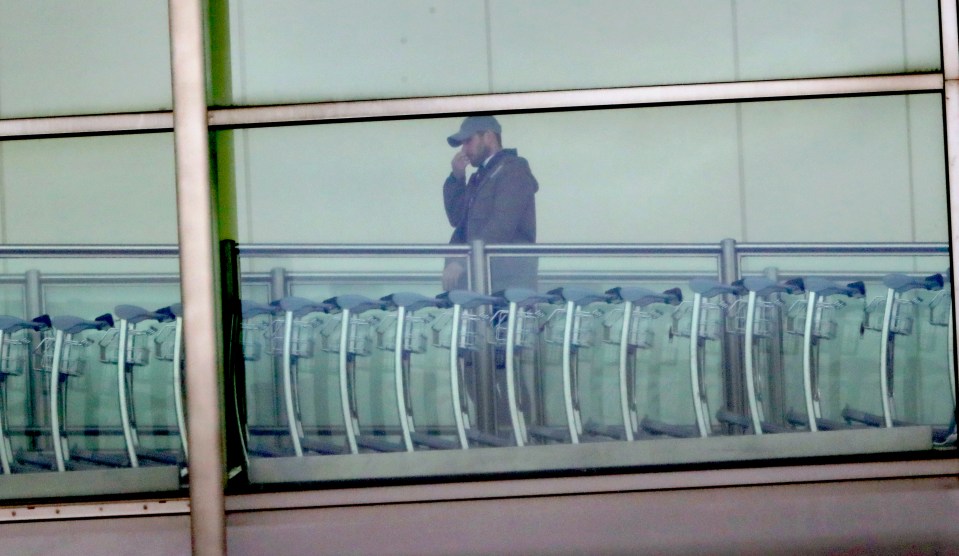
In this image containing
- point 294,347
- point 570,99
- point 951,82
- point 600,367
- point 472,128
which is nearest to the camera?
point 951,82

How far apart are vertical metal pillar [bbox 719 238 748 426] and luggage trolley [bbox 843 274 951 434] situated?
0.35m

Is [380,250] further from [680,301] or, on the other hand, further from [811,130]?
[811,130]

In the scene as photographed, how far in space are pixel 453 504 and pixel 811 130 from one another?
1727mm

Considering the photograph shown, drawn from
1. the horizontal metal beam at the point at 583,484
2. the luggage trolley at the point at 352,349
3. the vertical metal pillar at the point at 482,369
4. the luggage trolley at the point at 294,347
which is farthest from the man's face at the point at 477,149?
the horizontal metal beam at the point at 583,484

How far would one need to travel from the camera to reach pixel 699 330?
13.7ft

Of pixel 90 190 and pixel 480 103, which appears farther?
pixel 90 190

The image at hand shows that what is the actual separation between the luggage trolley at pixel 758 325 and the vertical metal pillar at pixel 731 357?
0.02 metres

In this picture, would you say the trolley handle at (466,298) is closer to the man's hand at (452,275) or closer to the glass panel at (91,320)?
the man's hand at (452,275)

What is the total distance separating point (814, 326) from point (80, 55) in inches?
106

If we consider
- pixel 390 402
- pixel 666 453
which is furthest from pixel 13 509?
pixel 666 453

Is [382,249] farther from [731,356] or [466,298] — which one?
[731,356]

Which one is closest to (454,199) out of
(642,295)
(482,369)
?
(482,369)

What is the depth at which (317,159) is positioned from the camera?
404cm

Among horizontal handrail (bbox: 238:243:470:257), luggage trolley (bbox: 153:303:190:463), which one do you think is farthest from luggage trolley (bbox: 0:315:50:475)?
horizontal handrail (bbox: 238:243:470:257)
